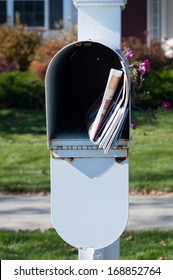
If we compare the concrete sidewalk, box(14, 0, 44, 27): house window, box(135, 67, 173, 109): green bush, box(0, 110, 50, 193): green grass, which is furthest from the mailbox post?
box(14, 0, 44, 27): house window

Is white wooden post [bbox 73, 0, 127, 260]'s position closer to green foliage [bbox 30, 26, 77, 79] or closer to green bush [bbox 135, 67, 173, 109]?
green bush [bbox 135, 67, 173, 109]

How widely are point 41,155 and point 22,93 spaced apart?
3.38 metres

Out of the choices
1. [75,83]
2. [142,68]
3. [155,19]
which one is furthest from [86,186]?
[155,19]

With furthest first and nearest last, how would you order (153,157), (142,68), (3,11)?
(3,11) → (153,157) → (142,68)

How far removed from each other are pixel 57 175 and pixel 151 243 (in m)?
2.97

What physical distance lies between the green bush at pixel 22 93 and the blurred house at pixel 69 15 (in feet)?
16.6

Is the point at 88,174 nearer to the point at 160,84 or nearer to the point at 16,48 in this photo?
the point at 160,84

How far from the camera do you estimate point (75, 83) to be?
14.7 feet

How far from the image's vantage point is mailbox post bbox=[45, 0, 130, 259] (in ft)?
12.8

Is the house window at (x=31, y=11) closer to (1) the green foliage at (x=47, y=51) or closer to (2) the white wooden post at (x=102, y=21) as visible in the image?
(1) the green foliage at (x=47, y=51)

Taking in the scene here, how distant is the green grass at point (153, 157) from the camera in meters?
9.27
